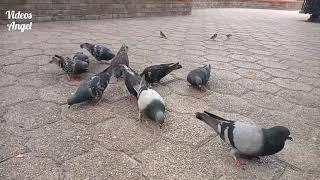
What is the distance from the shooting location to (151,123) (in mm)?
3133

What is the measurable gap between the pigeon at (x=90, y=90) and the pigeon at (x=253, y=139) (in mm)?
1440

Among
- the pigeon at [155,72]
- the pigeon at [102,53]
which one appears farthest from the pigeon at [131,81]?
the pigeon at [102,53]

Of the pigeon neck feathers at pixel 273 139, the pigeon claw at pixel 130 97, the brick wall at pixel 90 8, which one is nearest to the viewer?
the pigeon neck feathers at pixel 273 139

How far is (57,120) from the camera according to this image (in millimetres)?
3092

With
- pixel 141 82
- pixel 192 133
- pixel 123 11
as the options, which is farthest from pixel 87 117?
pixel 123 11

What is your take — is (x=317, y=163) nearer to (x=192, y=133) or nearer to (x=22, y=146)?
(x=192, y=133)

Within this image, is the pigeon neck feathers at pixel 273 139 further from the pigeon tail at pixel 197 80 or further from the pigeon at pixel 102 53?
the pigeon at pixel 102 53

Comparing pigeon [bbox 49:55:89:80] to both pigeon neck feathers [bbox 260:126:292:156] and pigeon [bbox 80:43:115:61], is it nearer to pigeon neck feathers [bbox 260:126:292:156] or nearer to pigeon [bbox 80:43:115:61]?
pigeon [bbox 80:43:115:61]

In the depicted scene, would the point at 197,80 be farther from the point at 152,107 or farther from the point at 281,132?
the point at 281,132

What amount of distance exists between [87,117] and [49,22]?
6.24 m

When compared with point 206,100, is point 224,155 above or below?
below

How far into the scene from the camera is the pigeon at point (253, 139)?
2412mm

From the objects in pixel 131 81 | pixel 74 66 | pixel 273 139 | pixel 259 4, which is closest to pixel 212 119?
pixel 273 139

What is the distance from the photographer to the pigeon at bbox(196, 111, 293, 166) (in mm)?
2412
